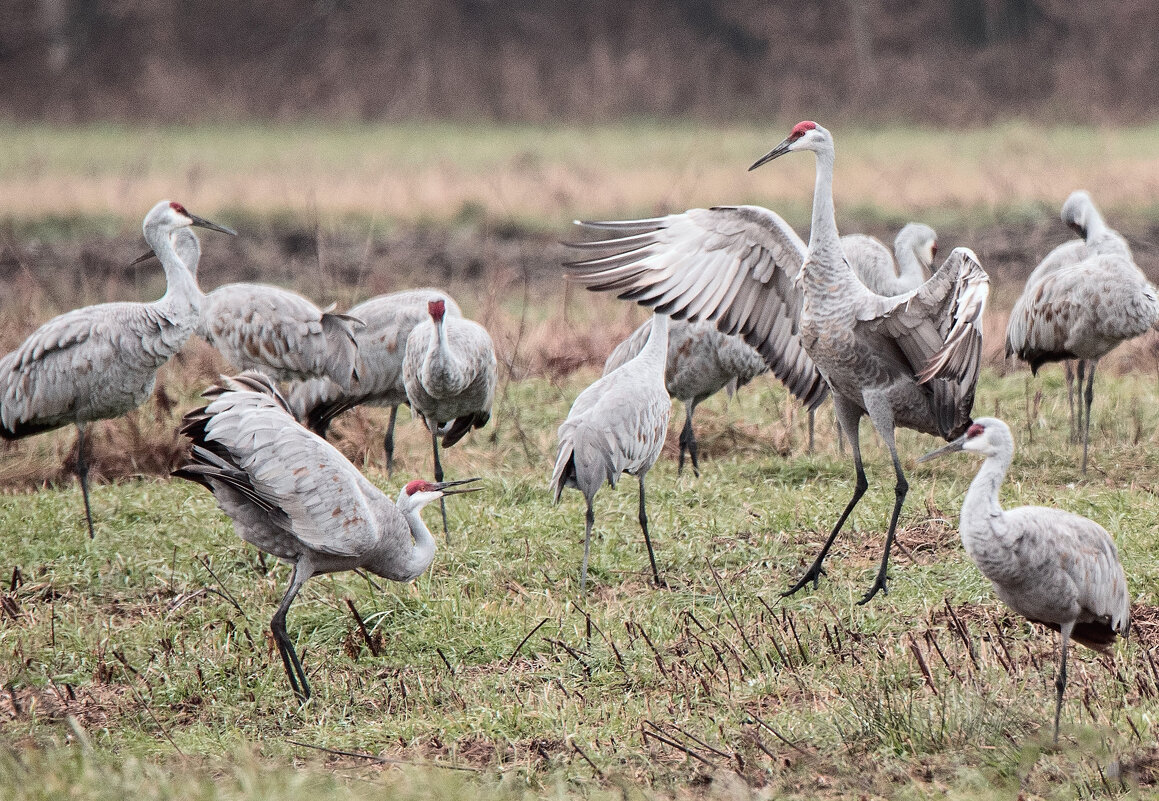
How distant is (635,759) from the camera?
153 inches

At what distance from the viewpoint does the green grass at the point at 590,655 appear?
11.9 ft

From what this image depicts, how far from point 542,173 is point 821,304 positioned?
11966 mm

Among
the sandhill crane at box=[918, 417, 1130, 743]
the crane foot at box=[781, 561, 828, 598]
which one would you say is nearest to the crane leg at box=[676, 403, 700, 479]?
the crane foot at box=[781, 561, 828, 598]

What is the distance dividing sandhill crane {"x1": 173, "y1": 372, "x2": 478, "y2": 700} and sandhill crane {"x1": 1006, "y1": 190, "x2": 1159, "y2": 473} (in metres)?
3.64

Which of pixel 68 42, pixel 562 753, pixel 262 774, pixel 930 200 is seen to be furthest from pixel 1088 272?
pixel 68 42

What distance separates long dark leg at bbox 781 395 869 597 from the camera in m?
5.15

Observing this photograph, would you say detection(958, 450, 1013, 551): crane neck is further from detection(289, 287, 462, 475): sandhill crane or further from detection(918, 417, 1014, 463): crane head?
detection(289, 287, 462, 475): sandhill crane

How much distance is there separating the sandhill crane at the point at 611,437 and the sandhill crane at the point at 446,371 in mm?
846

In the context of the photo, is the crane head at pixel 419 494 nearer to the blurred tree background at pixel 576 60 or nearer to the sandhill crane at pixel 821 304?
the sandhill crane at pixel 821 304

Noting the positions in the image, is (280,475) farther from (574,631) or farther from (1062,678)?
(1062,678)

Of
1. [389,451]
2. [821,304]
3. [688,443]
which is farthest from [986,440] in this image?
[389,451]

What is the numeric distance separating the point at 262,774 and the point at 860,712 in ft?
5.35

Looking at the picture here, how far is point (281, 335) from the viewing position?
7.23 metres

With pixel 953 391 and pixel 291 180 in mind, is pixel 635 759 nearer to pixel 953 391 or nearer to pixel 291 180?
pixel 953 391
